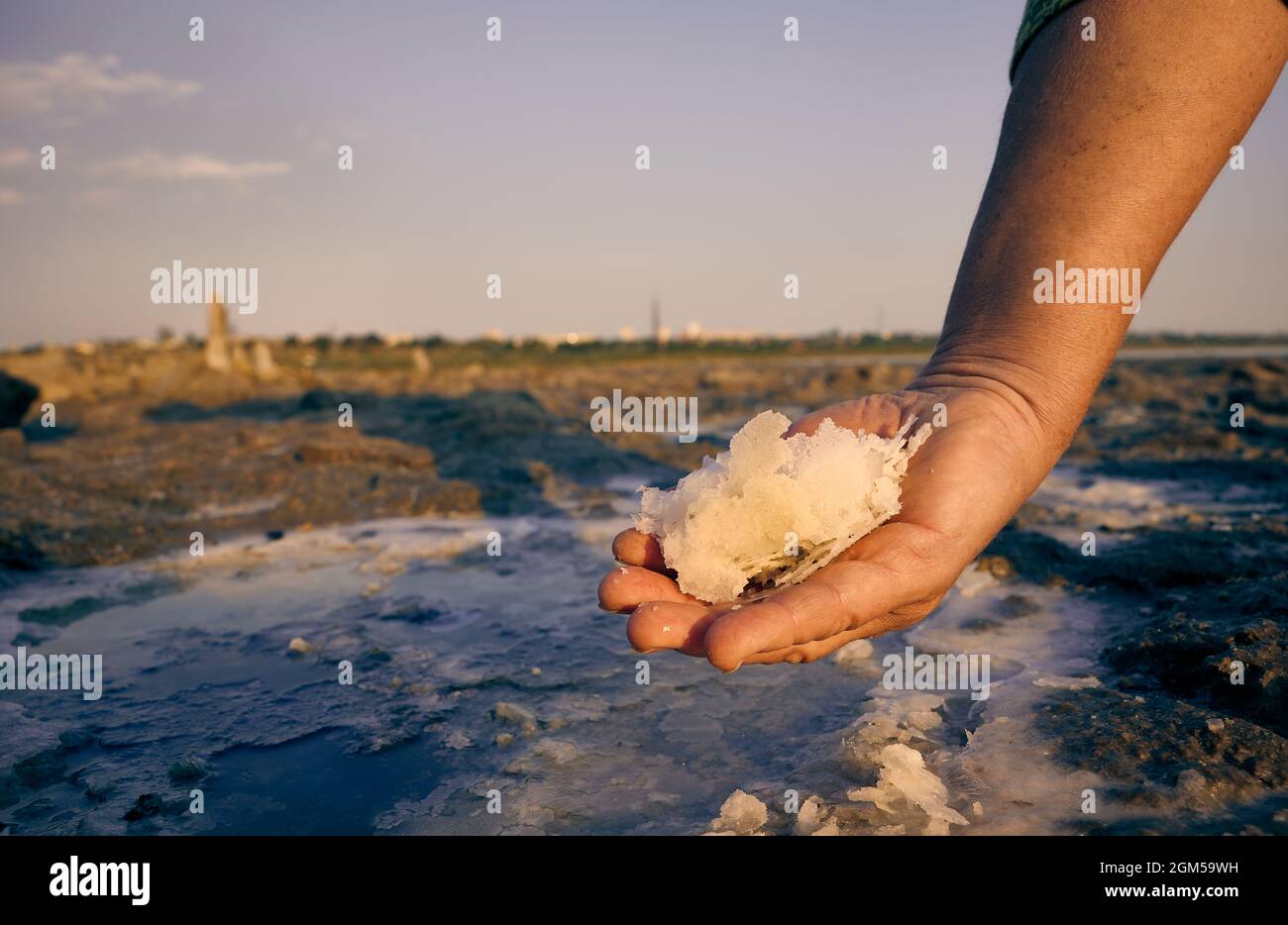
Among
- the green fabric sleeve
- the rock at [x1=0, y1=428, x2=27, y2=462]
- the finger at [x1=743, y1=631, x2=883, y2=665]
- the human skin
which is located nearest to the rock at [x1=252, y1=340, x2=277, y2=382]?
the rock at [x1=0, y1=428, x2=27, y2=462]

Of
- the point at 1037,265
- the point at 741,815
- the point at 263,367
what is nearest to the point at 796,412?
the point at 1037,265

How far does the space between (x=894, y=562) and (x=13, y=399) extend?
14045 millimetres

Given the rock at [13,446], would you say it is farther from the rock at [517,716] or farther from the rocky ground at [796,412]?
the rock at [517,716]

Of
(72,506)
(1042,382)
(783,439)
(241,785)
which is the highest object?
(1042,382)

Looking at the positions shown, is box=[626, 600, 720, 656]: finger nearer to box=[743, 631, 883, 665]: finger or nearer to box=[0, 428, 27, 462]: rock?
box=[743, 631, 883, 665]: finger

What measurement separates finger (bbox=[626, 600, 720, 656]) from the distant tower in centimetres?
1562

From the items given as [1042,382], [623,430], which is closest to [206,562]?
[1042,382]

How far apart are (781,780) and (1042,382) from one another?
1.46 metres

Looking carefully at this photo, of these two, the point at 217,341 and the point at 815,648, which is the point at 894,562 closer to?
the point at 815,648

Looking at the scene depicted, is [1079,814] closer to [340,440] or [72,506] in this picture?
[72,506]

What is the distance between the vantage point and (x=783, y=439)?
9.25ft

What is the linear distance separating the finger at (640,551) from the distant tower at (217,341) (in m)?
15.0

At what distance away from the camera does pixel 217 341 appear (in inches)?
713

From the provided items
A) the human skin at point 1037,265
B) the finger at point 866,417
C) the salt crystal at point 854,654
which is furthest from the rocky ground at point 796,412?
the finger at point 866,417
